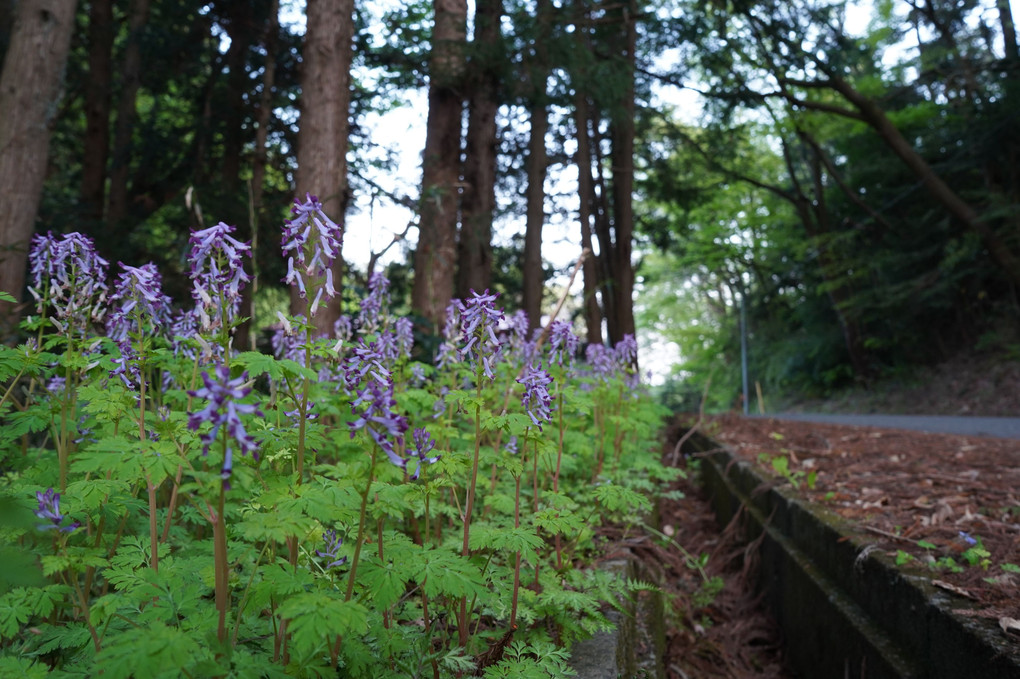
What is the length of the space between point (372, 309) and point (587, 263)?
36.4 ft

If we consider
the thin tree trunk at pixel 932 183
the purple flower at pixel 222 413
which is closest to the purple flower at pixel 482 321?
the purple flower at pixel 222 413

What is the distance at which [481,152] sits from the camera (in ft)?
34.8

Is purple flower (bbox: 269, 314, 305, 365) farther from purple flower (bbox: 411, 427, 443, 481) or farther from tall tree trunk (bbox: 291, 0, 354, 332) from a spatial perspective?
tall tree trunk (bbox: 291, 0, 354, 332)

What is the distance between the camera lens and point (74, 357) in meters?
2.19

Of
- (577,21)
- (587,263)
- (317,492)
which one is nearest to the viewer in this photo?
(317,492)

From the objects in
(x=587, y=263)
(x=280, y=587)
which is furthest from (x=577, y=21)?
(x=280, y=587)

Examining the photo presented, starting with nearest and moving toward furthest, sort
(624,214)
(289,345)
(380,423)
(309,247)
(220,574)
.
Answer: (220,574)
(380,423)
(309,247)
(289,345)
(624,214)

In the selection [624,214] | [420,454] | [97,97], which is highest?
[97,97]

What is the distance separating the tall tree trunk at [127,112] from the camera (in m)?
11.8

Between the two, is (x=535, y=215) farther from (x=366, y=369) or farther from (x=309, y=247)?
(x=309, y=247)

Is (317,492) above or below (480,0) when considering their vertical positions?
below

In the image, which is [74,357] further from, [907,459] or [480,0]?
[480,0]

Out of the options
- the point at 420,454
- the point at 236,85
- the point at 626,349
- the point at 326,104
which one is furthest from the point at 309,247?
the point at 236,85

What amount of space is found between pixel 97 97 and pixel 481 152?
7.64 meters
